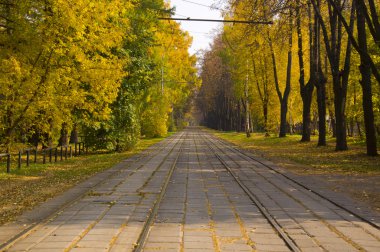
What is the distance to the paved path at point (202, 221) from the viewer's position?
6125 millimetres

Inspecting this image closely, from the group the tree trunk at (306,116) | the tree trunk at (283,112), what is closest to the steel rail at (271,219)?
the tree trunk at (306,116)

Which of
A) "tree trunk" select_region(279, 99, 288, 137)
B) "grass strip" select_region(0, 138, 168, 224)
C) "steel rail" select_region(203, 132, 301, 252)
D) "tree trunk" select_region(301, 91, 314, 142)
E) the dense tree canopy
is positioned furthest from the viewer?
"tree trunk" select_region(279, 99, 288, 137)

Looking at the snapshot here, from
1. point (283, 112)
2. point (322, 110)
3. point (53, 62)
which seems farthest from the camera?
point (283, 112)

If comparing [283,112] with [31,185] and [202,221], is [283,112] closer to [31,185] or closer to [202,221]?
[31,185]

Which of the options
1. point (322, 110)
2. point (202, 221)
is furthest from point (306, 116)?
point (202, 221)

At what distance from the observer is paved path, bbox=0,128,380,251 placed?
241 inches

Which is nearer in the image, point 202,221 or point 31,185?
point 202,221

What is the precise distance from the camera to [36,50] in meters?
15.4

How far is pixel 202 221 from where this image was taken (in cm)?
762

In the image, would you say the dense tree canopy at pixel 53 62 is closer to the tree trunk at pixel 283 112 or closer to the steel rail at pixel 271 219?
the steel rail at pixel 271 219

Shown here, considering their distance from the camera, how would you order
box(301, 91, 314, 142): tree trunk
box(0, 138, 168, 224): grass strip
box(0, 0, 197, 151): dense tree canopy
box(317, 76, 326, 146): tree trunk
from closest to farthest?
box(0, 138, 168, 224): grass strip, box(0, 0, 197, 151): dense tree canopy, box(317, 76, 326, 146): tree trunk, box(301, 91, 314, 142): tree trunk

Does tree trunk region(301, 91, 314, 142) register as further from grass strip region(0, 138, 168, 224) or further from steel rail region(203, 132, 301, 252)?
steel rail region(203, 132, 301, 252)

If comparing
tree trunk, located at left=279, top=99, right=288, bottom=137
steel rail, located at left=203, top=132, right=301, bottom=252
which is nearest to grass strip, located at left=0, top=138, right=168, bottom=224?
steel rail, located at left=203, top=132, right=301, bottom=252

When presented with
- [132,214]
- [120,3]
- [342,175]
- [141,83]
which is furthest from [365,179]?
[141,83]
